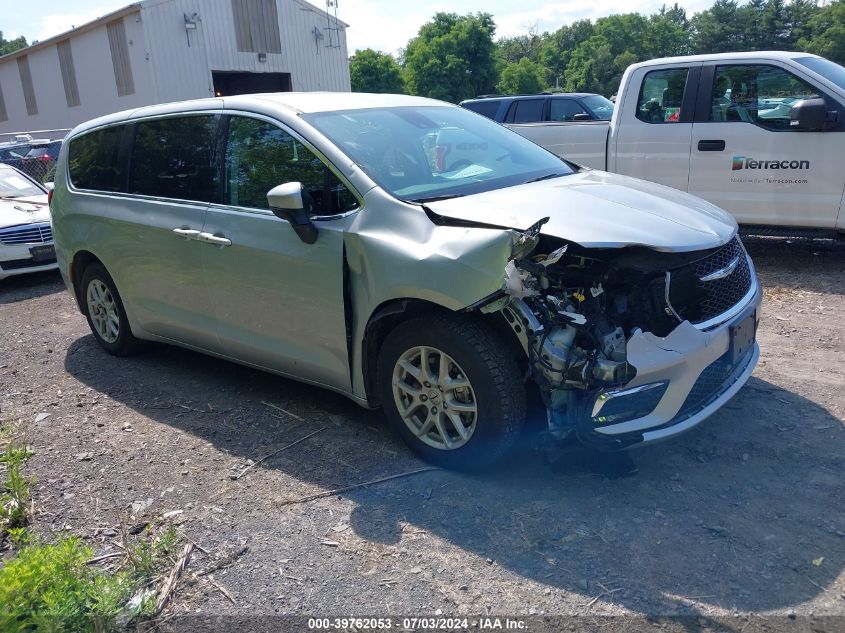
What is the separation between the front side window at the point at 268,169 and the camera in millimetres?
3865

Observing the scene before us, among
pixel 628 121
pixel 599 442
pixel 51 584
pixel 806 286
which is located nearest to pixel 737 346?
pixel 599 442

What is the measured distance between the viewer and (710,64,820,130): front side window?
7023 mm

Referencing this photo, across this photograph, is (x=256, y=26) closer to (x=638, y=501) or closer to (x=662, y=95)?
(x=662, y=95)

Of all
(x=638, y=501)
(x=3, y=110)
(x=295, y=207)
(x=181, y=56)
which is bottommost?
(x=638, y=501)

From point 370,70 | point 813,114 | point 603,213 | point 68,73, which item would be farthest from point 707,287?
point 370,70

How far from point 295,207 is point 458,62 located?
2296 inches

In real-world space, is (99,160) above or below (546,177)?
above

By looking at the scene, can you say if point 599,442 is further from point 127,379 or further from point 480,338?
point 127,379

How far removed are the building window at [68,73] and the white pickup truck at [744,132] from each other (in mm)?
28022

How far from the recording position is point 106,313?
18.7 feet

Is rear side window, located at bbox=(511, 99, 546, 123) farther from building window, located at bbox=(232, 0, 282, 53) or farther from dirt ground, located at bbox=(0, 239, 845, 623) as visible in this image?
building window, located at bbox=(232, 0, 282, 53)

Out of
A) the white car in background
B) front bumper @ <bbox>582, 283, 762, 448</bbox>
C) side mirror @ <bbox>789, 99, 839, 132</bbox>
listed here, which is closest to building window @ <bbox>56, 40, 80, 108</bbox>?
the white car in background

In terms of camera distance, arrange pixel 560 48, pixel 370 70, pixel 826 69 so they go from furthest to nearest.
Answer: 1. pixel 560 48
2. pixel 370 70
3. pixel 826 69

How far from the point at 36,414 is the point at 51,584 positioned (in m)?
2.40
